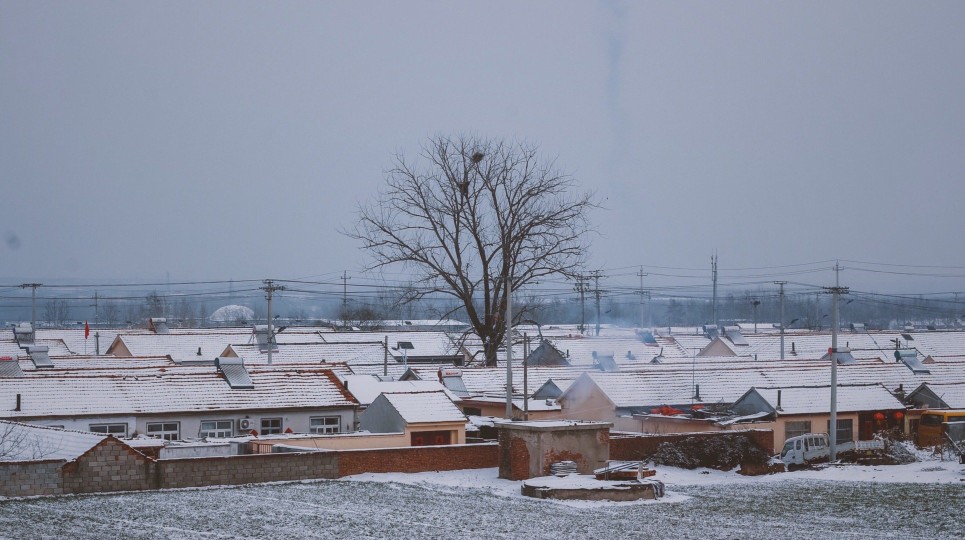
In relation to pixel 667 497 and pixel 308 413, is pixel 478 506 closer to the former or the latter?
pixel 667 497

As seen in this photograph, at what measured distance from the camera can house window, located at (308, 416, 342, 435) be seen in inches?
1483

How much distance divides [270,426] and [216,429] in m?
1.79

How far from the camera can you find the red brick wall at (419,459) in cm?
2980

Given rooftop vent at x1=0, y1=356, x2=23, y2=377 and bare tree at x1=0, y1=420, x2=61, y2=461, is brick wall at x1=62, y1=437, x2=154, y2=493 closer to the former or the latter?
bare tree at x1=0, y1=420, x2=61, y2=461

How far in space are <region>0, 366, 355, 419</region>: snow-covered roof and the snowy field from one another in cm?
857

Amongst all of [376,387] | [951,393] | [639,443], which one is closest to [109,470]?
[376,387]

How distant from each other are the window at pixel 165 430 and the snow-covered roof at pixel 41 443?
21.8 feet

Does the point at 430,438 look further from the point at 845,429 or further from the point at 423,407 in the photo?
the point at 845,429

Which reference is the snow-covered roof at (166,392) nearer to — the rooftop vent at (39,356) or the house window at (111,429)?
the house window at (111,429)

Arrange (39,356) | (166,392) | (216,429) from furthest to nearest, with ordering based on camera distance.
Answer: (39,356)
(166,392)
(216,429)

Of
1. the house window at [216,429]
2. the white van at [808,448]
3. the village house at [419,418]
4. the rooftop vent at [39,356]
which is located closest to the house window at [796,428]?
the white van at [808,448]

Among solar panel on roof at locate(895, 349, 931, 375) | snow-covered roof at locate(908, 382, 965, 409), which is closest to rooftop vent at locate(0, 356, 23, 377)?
snow-covered roof at locate(908, 382, 965, 409)

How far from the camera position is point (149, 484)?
26172 mm

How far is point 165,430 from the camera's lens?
1393 inches
